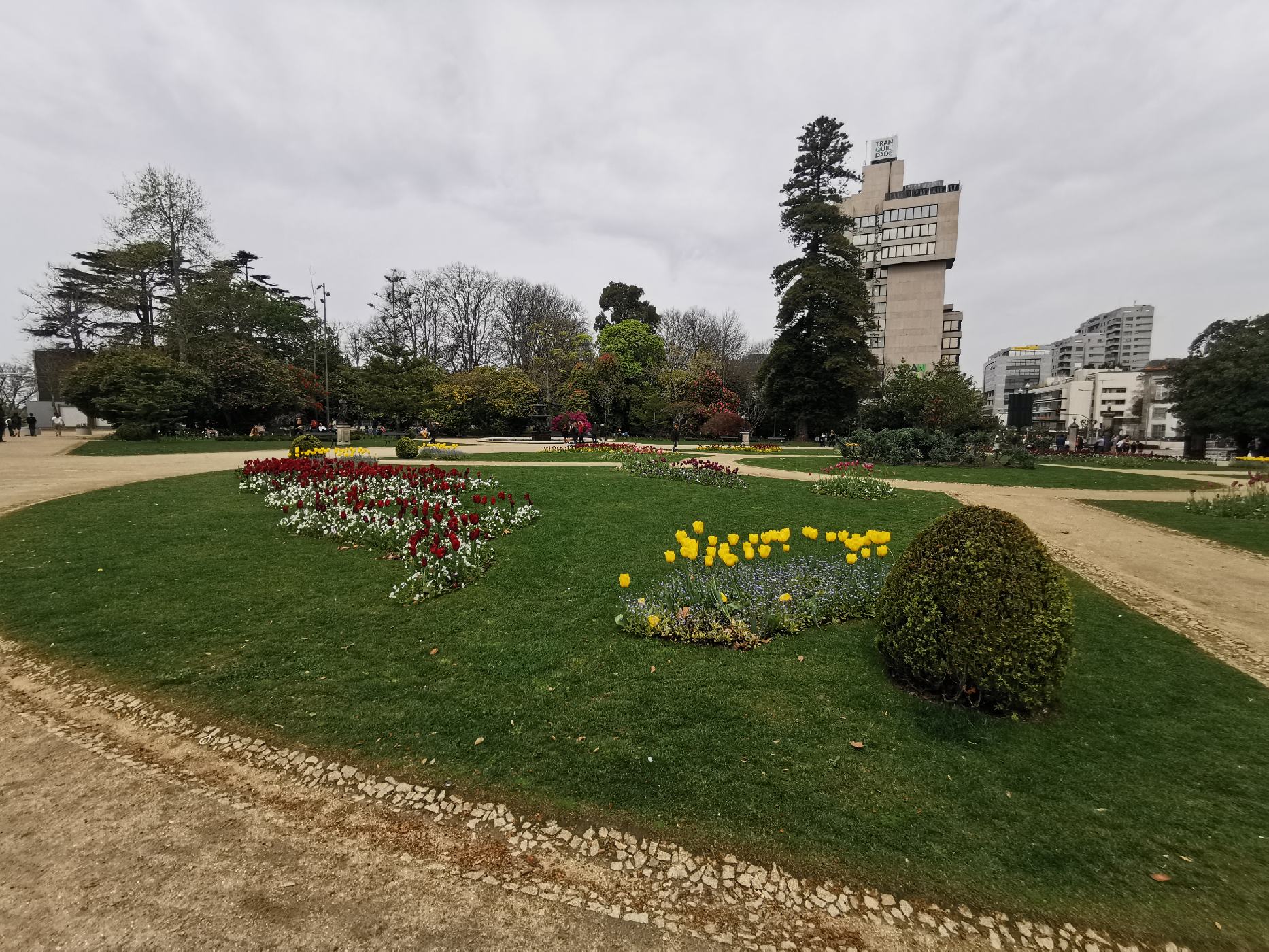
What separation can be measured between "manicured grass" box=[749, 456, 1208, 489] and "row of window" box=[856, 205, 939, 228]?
168 ft

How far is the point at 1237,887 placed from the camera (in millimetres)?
2111

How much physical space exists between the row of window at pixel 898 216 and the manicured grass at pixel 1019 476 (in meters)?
51.3

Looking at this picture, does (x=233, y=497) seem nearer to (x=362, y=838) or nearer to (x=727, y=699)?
(x=362, y=838)

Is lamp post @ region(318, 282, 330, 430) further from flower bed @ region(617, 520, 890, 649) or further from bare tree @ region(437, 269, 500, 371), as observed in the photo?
flower bed @ region(617, 520, 890, 649)

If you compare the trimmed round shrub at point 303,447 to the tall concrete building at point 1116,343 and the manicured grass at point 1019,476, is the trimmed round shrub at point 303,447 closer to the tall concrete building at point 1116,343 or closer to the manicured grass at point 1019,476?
the manicured grass at point 1019,476

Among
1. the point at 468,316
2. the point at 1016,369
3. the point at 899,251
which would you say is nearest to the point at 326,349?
the point at 468,316

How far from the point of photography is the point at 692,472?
13109 millimetres

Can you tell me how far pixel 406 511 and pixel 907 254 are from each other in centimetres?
6733

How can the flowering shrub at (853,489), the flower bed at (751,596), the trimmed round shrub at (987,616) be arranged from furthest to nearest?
the flowering shrub at (853,489), the flower bed at (751,596), the trimmed round shrub at (987,616)

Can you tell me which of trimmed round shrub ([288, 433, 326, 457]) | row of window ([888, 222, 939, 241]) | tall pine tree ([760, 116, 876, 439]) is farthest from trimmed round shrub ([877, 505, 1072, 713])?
row of window ([888, 222, 939, 241])

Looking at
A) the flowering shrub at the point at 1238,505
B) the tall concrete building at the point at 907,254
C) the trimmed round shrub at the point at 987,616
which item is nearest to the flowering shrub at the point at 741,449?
the flowering shrub at the point at 1238,505

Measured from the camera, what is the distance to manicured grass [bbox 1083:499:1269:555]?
7910 millimetres

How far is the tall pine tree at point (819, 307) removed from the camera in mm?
31219

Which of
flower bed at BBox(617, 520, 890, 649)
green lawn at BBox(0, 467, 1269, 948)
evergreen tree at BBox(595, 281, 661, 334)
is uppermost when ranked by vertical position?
evergreen tree at BBox(595, 281, 661, 334)
